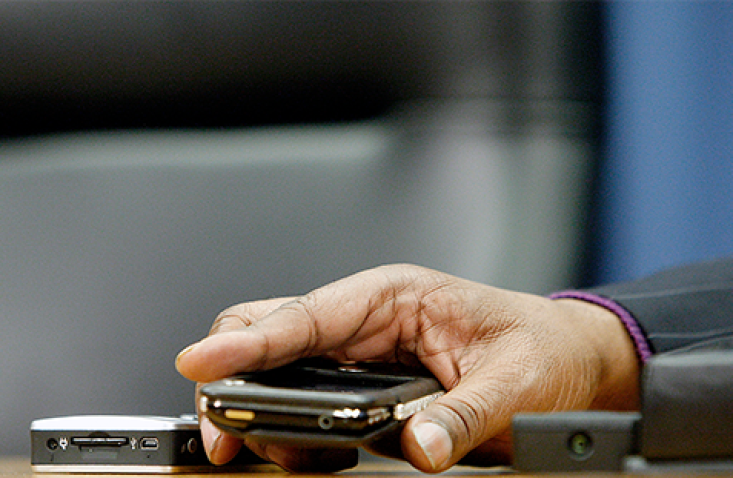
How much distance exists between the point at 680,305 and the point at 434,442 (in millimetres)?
342

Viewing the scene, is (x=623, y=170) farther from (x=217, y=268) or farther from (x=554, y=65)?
(x=217, y=268)

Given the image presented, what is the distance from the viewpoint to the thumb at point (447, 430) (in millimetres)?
334

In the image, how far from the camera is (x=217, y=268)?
2.43 ft

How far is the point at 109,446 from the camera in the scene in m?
0.36

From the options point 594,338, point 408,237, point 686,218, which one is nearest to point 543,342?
point 594,338

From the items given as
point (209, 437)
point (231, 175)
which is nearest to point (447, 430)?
point (209, 437)

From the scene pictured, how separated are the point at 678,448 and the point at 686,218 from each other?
63cm

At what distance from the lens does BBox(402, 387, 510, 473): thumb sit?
334mm

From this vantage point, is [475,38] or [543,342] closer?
[543,342]

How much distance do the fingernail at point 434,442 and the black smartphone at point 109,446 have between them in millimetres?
122

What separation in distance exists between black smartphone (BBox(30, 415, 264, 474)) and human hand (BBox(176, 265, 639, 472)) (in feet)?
0.07

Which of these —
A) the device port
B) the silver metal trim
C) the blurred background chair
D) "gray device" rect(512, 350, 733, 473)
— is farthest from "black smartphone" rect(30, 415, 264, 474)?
the blurred background chair

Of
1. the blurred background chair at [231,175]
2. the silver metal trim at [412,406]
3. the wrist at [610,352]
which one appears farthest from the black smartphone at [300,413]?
the blurred background chair at [231,175]

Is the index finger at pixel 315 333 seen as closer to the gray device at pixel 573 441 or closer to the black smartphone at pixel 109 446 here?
the black smartphone at pixel 109 446
